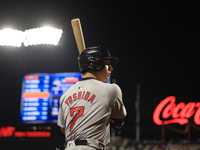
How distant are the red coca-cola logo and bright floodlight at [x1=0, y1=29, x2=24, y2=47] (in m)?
6.60

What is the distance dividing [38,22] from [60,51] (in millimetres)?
1939

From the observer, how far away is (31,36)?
425 inches

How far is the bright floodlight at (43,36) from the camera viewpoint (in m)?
10.4

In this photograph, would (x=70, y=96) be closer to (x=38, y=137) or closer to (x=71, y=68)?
(x=38, y=137)

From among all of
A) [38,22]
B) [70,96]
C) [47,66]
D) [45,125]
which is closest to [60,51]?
[47,66]

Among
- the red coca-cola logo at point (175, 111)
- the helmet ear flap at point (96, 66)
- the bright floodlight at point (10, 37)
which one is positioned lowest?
the red coca-cola logo at point (175, 111)

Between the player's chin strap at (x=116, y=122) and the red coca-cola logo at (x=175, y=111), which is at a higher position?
the player's chin strap at (x=116, y=122)

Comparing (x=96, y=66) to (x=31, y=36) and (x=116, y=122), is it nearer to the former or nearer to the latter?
(x=116, y=122)

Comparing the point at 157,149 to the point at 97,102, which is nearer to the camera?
the point at 97,102

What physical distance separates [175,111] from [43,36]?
698 cm

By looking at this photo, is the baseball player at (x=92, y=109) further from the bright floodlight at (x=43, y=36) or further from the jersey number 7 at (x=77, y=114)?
the bright floodlight at (x=43, y=36)

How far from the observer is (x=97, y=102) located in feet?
6.63

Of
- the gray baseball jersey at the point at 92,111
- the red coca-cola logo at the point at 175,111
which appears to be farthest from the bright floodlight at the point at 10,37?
the gray baseball jersey at the point at 92,111

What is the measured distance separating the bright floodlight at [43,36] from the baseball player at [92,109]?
27.6 ft
